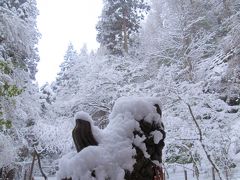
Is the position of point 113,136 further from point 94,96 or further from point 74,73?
point 74,73

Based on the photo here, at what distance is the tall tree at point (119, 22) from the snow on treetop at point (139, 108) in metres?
19.6

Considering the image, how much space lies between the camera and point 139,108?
6.93 feet

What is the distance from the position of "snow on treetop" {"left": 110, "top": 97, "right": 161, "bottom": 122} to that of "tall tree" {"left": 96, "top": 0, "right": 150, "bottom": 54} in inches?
773

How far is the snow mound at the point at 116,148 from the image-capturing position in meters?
1.89

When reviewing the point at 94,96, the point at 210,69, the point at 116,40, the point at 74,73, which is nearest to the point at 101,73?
the point at 94,96

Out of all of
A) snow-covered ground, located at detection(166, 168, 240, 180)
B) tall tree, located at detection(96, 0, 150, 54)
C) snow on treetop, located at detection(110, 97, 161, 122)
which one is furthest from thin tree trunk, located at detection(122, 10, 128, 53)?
snow on treetop, located at detection(110, 97, 161, 122)

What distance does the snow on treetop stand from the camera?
2084mm

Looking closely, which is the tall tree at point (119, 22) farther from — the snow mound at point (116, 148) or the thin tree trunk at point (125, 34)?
the snow mound at point (116, 148)

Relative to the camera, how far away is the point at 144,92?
13414 mm

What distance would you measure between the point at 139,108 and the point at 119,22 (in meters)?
20.7

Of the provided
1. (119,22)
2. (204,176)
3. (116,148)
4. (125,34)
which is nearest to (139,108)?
(116,148)

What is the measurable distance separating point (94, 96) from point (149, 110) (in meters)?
13.3

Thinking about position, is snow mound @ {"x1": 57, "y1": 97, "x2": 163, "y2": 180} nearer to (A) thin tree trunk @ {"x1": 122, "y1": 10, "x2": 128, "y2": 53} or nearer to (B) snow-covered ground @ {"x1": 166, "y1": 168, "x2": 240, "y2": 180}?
(B) snow-covered ground @ {"x1": 166, "y1": 168, "x2": 240, "y2": 180}

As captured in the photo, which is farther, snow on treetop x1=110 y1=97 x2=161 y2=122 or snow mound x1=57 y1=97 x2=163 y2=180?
snow on treetop x1=110 y1=97 x2=161 y2=122
